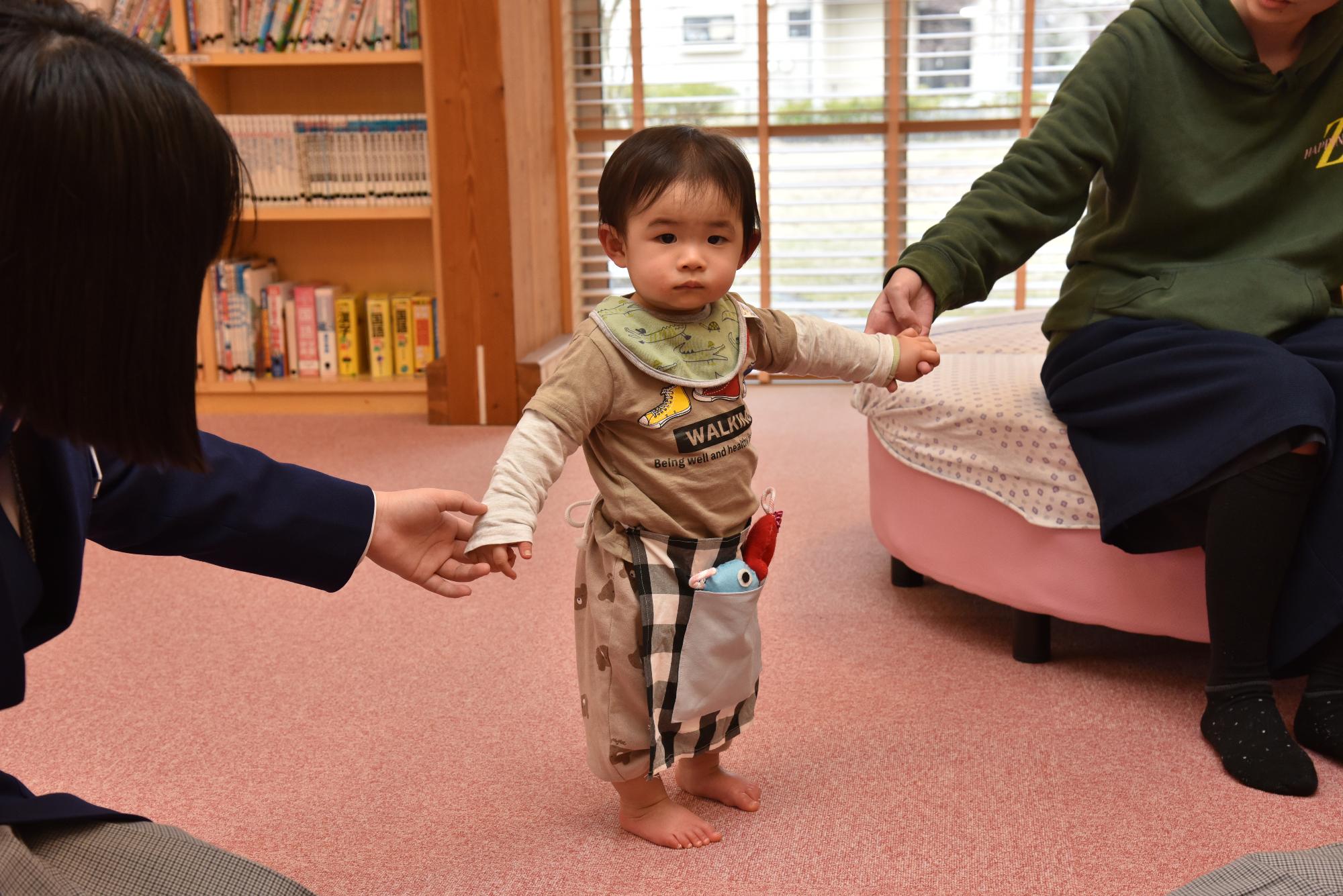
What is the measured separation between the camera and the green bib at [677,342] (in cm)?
113

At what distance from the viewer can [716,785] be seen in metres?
1.29

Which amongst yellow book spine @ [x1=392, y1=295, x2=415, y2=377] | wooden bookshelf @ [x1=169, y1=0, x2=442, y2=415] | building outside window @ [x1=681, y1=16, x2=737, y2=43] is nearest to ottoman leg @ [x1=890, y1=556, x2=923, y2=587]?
wooden bookshelf @ [x1=169, y1=0, x2=442, y2=415]

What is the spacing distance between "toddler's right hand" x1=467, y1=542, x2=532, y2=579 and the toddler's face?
10.7 inches

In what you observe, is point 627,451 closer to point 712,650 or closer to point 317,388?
point 712,650

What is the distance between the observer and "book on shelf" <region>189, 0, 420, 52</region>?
3158 mm

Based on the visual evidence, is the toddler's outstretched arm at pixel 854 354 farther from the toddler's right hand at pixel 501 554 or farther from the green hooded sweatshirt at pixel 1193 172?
the toddler's right hand at pixel 501 554

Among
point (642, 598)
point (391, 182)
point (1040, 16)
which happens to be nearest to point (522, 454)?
point (642, 598)

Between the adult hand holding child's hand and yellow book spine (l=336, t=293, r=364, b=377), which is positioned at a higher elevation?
the adult hand holding child's hand

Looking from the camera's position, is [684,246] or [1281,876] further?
[684,246]

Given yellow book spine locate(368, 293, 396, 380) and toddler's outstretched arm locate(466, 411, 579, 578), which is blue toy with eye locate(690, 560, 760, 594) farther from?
yellow book spine locate(368, 293, 396, 380)

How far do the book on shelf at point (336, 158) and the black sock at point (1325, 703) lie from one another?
251 cm

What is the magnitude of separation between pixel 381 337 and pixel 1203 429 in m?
2.46

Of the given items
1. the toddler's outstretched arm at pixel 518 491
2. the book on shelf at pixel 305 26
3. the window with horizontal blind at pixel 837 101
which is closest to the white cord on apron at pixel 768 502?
the toddler's outstretched arm at pixel 518 491

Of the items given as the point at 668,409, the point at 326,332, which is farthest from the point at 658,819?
the point at 326,332
